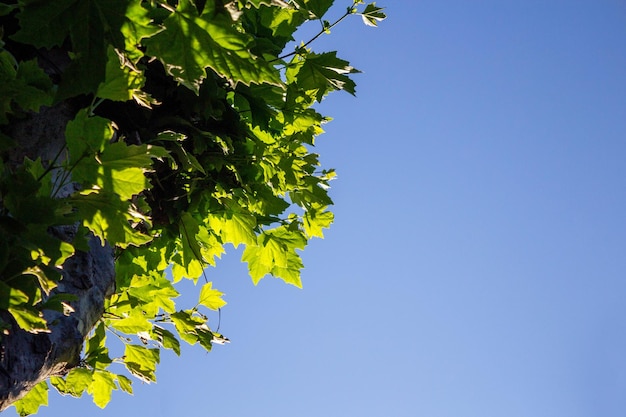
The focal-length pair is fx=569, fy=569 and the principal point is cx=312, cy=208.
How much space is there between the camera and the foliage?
1.15 m

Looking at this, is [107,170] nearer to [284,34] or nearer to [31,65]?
[31,65]

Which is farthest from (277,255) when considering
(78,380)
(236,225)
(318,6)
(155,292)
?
(318,6)

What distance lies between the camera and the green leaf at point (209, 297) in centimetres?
262

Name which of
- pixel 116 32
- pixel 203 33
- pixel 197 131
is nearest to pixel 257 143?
pixel 197 131

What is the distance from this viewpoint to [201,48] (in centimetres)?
136

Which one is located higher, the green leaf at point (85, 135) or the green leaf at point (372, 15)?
the green leaf at point (372, 15)

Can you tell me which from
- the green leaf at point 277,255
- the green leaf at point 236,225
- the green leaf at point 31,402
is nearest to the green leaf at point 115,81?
the green leaf at point 236,225

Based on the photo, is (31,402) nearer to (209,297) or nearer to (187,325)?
(187,325)

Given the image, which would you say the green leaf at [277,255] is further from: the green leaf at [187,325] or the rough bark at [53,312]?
the rough bark at [53,312]

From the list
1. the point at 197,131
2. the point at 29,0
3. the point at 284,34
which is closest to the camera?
the point at 29,0

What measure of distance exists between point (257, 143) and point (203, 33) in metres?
1.32

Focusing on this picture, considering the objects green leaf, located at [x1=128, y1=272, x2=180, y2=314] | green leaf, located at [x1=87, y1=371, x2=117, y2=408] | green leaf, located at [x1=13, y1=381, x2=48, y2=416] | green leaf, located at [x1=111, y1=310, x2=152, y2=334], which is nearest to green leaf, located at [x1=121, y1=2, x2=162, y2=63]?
green leaf, located at [x1=111, y1=310, x2=152, y2=334]

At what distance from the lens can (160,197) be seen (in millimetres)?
2305

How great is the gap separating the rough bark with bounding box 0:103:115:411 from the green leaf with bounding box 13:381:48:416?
2.61 ft
